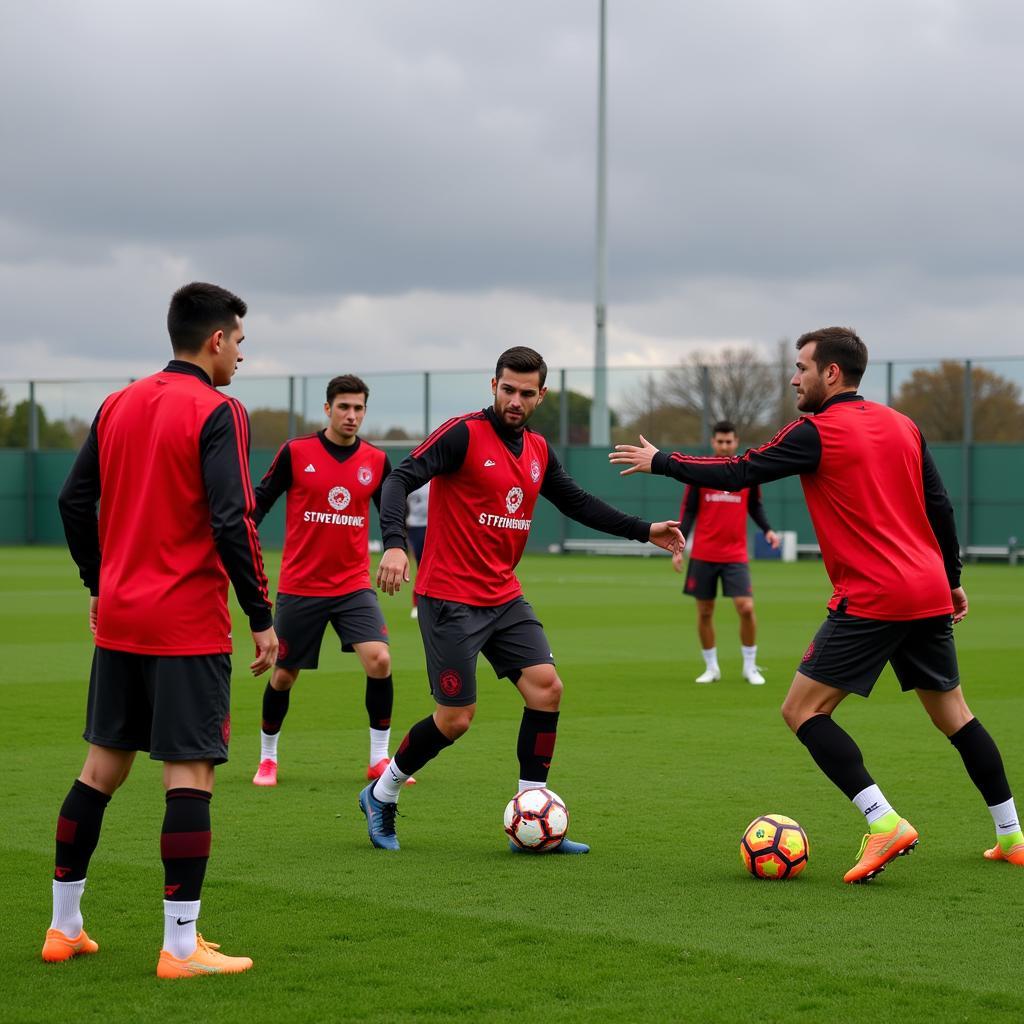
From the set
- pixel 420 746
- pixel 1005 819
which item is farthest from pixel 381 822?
pixel 1005 819

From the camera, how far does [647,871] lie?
6.61 metres

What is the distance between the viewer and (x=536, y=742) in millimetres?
7324

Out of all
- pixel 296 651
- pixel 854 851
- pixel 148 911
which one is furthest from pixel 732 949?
pixel 296 651

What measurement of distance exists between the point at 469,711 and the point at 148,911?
1.83 metres

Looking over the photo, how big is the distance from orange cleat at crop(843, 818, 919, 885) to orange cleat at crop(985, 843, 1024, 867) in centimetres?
68

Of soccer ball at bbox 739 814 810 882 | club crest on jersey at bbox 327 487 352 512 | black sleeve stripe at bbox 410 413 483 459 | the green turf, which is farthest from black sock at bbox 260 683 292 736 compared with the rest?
soccer ball at bbox 739 814 810 882

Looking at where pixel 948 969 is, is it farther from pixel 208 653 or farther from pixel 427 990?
pixel 208 653

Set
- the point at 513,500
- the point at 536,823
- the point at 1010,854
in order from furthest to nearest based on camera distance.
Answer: the point at 513,500 → the point at 536,823 → the point at 1010,854

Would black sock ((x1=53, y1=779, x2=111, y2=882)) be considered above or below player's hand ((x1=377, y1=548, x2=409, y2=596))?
below

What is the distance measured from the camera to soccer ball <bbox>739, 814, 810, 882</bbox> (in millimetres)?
6484

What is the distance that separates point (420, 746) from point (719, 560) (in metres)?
7.84

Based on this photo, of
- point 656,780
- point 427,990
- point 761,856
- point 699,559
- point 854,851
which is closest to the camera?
point 427,990

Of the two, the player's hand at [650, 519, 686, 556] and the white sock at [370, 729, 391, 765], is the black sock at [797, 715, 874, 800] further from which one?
the white sock at [370, 729, 391, 765]

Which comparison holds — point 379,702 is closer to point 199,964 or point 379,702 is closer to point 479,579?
point 479,579
